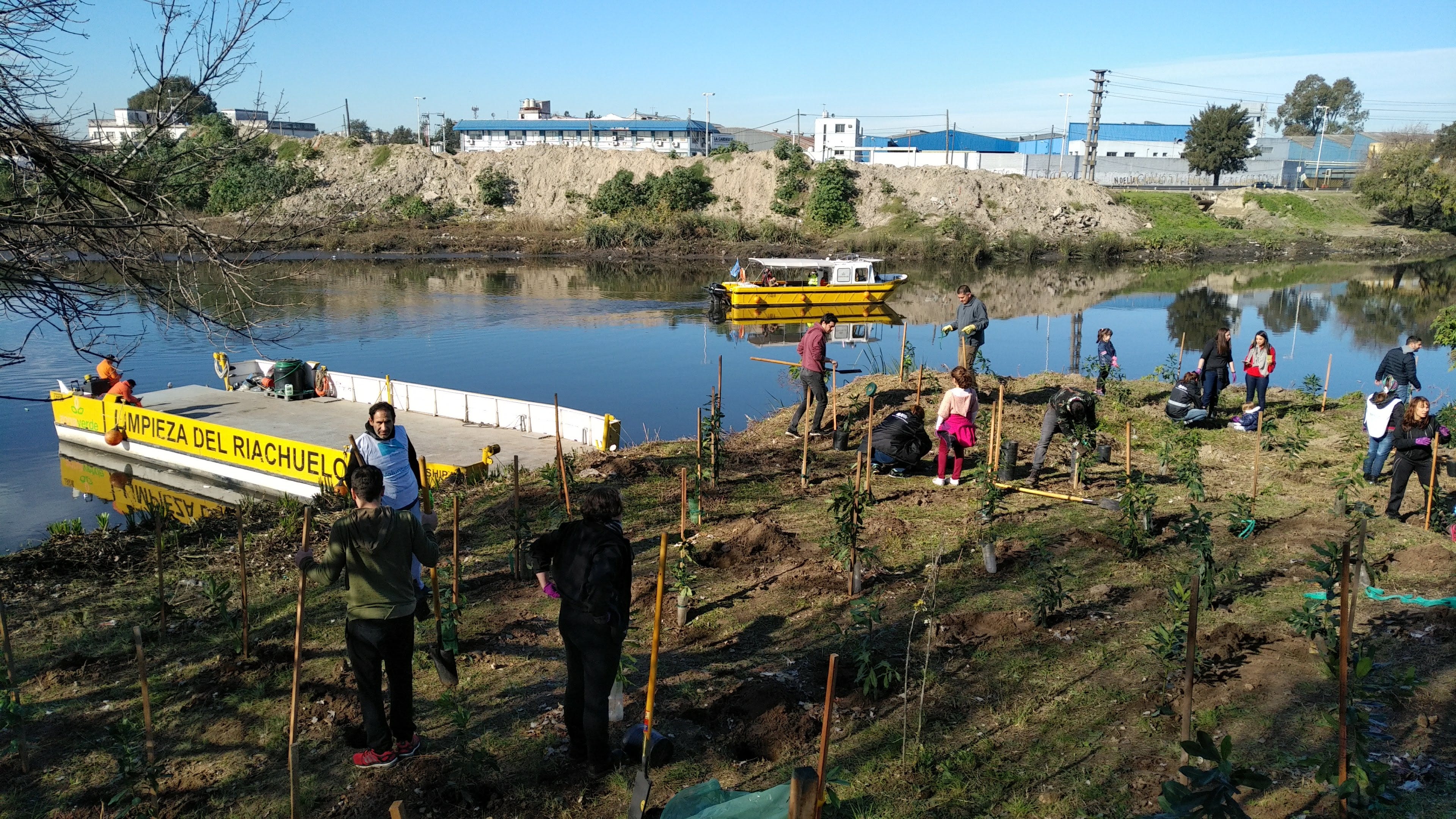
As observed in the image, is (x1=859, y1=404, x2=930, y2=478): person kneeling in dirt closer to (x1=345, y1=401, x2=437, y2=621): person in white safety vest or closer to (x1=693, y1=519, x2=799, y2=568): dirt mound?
(x1=693, y1=519, x2=799, y2=568): dirt mound

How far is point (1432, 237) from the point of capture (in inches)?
2189

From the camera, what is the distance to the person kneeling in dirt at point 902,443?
34.3 ft

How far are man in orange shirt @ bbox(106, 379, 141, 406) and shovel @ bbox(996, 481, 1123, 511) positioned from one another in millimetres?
14813

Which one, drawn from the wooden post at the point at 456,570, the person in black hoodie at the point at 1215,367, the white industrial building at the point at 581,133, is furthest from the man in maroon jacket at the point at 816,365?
the white industrial building at the point at 581,133

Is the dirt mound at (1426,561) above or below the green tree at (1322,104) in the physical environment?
below

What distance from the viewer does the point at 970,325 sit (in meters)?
14.0

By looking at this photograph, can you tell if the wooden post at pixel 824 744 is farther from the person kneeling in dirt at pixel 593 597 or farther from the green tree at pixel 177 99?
the green tree at pixel 177 99

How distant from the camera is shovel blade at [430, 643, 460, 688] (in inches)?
224

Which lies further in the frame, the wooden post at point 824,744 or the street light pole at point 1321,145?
the street light pole at point 1321,145

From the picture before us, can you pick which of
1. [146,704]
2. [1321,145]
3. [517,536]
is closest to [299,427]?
[517,536]

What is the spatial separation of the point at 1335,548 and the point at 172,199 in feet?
23.3

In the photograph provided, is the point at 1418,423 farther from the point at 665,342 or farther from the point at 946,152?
the point at 946,152

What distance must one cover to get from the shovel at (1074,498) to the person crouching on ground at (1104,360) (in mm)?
5415

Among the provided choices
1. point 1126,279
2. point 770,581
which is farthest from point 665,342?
point 1126,279
